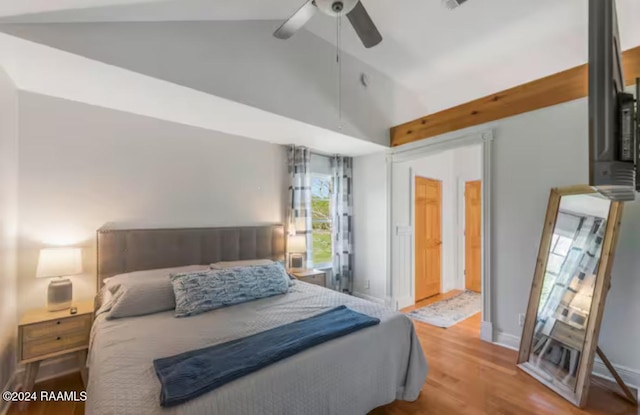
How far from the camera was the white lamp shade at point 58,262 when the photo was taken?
2.14 meters

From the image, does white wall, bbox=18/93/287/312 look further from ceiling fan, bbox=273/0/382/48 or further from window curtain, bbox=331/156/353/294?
ceiling fan, bbox=273/0/382/48

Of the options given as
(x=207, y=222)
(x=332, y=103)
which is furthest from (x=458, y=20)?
(x=207, y=222)

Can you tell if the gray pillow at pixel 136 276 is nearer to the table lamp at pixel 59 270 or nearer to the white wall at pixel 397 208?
the table lamp at pixel 59 270

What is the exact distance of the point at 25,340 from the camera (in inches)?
77.0

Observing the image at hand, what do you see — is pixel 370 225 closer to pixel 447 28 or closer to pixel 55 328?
pixel 447 28

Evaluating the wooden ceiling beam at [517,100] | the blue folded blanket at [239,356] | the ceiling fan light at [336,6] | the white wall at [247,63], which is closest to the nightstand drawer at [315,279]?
the blue folded blanket at [239,356]

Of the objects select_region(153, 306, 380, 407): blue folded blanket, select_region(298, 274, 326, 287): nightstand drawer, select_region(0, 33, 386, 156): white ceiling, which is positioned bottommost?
select_region(298, 274, 326, 287): nightstand drawer

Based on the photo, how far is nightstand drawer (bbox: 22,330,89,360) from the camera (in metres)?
1.96

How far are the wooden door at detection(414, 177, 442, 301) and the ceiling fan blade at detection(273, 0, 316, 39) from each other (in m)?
3.12

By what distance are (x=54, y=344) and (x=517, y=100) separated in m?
4.44

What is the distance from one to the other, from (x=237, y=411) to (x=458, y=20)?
3.58 metres

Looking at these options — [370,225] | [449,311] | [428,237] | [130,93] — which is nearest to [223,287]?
[130,93]

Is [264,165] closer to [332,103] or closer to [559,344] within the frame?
[332,103]

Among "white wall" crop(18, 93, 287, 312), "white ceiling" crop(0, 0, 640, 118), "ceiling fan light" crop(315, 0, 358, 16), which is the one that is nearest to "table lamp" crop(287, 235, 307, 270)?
"white wall" crop(18, 93, 287, 312)
